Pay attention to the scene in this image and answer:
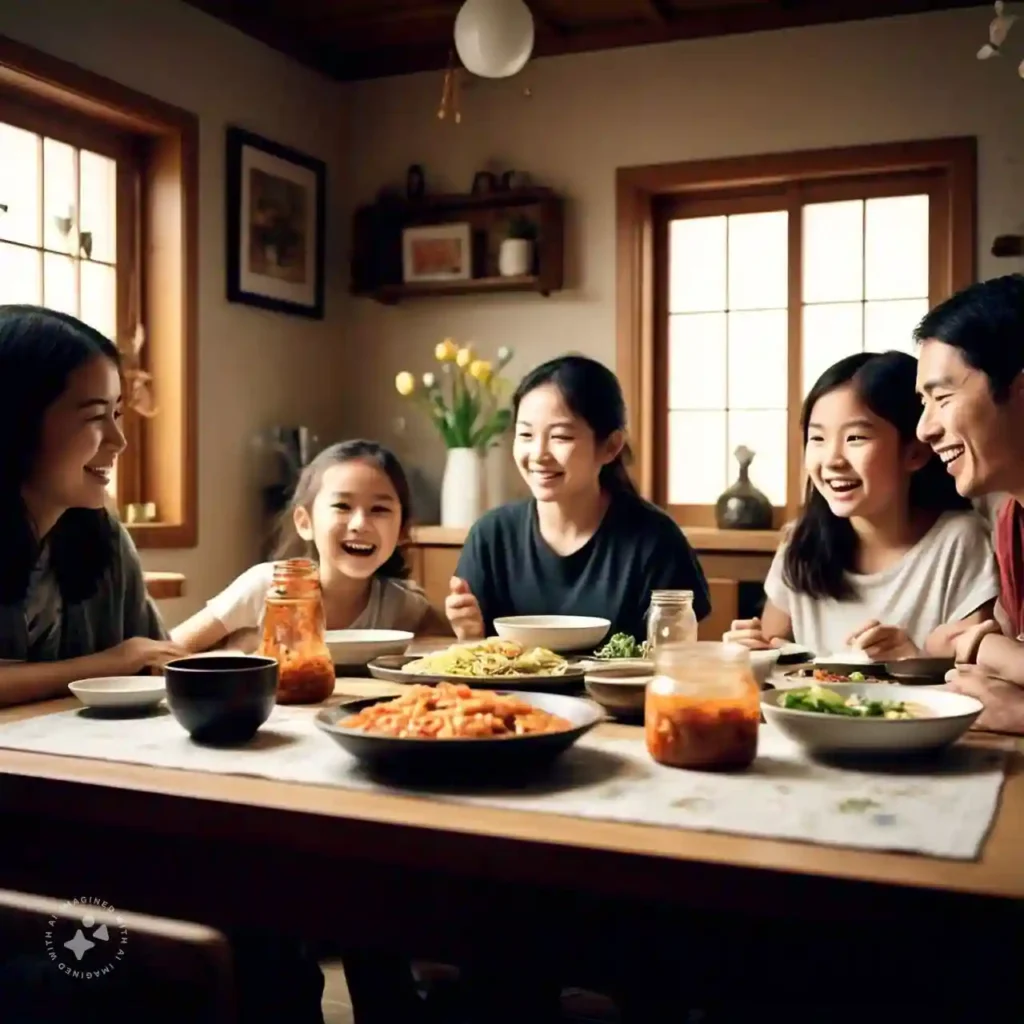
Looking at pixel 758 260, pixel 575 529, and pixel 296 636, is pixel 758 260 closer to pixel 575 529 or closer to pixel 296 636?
pixel 575 529

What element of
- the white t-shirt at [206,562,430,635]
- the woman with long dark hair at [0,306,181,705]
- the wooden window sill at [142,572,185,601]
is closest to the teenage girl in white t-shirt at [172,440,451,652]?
the white t-shirt at [206,562,430,635]

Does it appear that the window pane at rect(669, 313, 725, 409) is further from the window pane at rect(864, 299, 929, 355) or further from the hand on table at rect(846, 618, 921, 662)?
the hand on table at rect(846, 618, 921, 662)

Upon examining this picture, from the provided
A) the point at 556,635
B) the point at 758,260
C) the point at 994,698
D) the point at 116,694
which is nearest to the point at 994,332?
the point at 994,698

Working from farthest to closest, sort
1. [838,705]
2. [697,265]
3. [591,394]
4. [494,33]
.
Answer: [697,265]
[494,33]
[591,394]
[838,705]

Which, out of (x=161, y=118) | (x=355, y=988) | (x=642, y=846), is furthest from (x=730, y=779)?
(x=161, y=118)

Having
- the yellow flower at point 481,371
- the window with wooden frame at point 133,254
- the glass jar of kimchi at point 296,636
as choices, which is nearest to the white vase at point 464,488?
the yellow flower at point 481,371

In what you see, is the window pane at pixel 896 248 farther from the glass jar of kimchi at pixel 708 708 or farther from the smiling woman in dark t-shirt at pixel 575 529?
the glass jar of kimchi at pixel 708 708

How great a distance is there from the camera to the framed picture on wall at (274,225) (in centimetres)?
394

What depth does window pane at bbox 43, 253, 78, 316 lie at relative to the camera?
344 cm

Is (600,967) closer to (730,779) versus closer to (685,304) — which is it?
(730,779)

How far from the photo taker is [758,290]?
4.22 meters

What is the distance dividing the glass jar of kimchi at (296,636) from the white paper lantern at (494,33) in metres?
1.49

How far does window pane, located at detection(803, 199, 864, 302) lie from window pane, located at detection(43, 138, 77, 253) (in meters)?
2.40

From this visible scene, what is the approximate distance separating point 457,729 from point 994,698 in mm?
597
